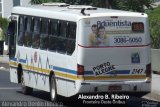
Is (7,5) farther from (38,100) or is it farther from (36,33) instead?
(38,100)

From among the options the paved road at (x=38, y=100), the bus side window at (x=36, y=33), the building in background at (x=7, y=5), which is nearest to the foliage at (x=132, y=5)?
the paved road at (x=38, y=100)

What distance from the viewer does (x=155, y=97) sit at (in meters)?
23.3

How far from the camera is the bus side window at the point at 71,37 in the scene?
2045cm

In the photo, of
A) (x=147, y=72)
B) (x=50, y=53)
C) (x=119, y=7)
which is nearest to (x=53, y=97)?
(x=50, y=53)

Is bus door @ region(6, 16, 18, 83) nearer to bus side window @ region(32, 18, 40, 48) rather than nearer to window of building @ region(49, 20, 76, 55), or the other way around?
bus side window @ region(32, 18, 40, 48)

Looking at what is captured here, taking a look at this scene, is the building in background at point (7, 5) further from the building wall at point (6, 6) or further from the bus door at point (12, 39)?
the bus door at point (12, 39)

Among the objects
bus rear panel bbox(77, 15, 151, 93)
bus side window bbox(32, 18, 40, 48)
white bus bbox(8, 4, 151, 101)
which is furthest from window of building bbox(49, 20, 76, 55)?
bus side window bbox(32, 18, 40, 48)

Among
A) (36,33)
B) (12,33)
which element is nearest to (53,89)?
(36,33)

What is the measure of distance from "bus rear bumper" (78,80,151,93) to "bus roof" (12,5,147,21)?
1.78 meters

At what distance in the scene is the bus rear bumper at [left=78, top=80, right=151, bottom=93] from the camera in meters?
19.9

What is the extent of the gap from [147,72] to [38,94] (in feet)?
19.2

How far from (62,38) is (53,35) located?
79 cm

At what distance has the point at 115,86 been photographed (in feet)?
66.4

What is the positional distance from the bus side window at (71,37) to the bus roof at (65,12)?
187 mm
